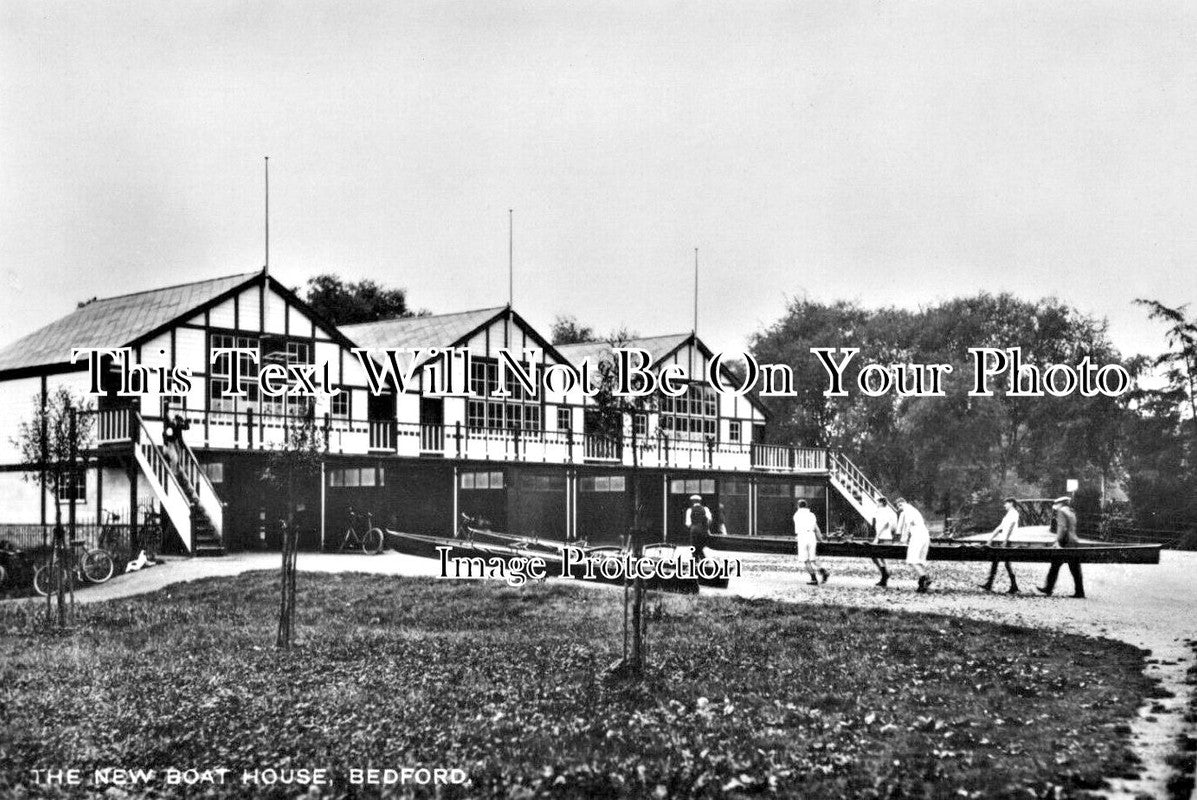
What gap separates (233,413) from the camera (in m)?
30.8

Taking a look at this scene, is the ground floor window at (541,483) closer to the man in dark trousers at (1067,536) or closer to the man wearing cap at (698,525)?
the man wearing cap at (698,525)

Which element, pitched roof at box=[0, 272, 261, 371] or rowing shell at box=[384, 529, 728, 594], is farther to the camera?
pitched roof at box=[0, 272, 261, 371]

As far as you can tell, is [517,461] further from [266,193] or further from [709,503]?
[266,193]

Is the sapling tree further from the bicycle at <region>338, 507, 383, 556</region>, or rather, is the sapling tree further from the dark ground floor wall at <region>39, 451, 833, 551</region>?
the bicycle at <region>338, 507, 383, 556</region>

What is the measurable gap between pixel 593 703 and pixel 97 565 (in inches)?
635

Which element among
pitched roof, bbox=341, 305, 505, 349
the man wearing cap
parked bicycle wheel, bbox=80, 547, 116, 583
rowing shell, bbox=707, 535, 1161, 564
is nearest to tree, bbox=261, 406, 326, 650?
the man wearing cap

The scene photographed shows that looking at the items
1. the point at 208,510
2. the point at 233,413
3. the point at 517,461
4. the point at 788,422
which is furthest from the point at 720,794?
the point at 788,422

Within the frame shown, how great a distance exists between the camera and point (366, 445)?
33.8m

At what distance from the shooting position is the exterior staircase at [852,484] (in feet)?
145

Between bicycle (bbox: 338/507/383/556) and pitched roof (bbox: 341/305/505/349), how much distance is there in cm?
689

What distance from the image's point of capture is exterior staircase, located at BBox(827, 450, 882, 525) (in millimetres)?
44344

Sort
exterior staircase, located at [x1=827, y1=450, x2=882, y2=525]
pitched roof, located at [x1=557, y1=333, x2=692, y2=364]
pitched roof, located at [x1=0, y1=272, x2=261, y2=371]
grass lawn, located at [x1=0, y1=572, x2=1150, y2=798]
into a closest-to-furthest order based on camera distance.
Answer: grass lawn, located at [x1=0, y1=572, x2=1150, y2=798] → pitched roof, located at [x1=0, y1=272, x2=261, y2=371] → pitched roof, located at [x1=557, y1=333, x2=692, y2=364] → exterior staircase, located at [x1=827, y1=450, x2=882, y2=525]

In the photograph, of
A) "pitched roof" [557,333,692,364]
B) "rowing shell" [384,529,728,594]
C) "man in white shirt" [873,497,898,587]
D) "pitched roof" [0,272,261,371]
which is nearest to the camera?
"rowing shell" [384,529,728,594]

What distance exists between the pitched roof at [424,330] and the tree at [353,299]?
1820 cm
